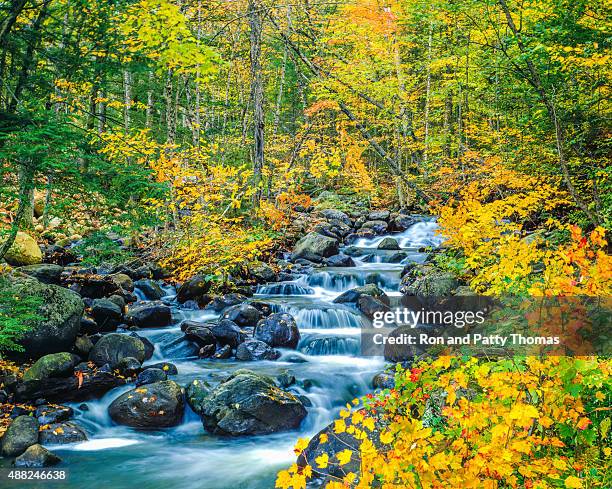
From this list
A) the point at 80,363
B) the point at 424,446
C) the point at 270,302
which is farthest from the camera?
the point at 270,302

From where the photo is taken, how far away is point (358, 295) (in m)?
11.5

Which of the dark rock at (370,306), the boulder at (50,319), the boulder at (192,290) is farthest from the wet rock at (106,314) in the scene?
the dark rock at (370,306)

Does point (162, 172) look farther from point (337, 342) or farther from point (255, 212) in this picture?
point (337, 342)

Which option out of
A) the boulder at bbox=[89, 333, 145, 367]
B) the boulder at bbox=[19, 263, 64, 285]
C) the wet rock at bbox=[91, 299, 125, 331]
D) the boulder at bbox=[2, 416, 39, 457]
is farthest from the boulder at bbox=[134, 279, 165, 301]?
the boulder at bbox=[2, 416, 39, 457]

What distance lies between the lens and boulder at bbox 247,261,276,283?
42.6ft

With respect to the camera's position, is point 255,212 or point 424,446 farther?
point 255,212

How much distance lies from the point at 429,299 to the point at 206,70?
678 cm

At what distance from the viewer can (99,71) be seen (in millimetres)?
6172

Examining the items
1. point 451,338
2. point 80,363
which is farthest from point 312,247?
point 80,363

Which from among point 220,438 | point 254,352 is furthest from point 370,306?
point 220,438

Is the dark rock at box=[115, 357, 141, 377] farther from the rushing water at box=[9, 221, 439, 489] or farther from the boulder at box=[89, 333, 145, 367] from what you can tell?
the rushing water at box=[9, 221, 439, 489]

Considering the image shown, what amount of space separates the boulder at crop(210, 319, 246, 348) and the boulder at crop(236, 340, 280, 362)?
0.21 m

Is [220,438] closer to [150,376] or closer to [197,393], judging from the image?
[197,393]

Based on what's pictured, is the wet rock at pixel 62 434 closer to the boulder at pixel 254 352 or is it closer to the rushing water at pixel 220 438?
the rushing water at pixel 220 438
